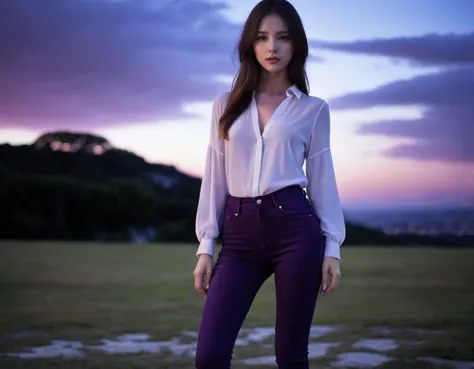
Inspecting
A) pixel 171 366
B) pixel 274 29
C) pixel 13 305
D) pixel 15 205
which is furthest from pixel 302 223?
pixel 15 205

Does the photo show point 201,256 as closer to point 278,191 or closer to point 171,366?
point 278,191

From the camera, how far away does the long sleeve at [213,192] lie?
68.2 inches

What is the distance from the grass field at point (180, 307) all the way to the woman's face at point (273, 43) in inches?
78.4

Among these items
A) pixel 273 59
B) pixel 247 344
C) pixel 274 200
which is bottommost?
pixel 247 344

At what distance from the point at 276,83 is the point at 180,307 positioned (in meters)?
3.42

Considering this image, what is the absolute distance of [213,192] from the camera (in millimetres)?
1737

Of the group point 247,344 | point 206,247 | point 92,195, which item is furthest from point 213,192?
point 92,195

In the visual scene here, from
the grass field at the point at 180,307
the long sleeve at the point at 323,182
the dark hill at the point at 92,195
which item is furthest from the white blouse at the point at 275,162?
the dark hill at the point at 92,195

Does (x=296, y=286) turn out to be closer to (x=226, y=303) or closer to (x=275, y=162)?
(x=226, y=303)

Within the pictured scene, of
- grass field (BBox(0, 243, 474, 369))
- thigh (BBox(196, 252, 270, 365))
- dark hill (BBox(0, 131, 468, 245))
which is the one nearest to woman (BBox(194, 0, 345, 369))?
thigh (BBox(196, 252, 270, 365))

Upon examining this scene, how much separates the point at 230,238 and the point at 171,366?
1813mm

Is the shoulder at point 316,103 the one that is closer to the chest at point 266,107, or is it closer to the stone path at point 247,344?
the chest at point 266,107

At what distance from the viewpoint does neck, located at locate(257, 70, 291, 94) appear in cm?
182

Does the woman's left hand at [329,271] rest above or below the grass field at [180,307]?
above
